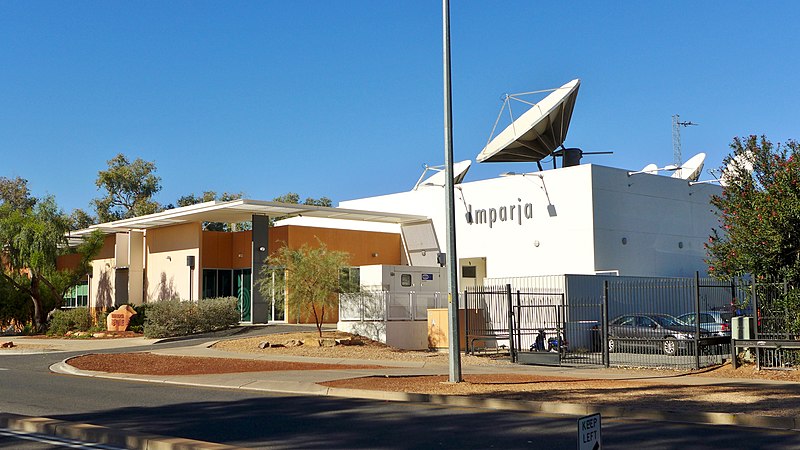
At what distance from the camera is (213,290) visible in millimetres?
42688

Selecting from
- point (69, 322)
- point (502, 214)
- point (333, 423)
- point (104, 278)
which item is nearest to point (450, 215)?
point (333, 423)

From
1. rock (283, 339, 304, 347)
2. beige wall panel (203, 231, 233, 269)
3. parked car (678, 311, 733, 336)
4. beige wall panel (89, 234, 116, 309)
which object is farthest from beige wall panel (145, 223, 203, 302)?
parked car (678, 311, 733, 336)

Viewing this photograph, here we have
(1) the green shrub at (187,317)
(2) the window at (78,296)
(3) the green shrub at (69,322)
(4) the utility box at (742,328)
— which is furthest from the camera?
(2) the window at (78,296)

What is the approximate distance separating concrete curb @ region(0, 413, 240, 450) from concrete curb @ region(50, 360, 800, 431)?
5.99 m

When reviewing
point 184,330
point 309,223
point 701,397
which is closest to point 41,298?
point 184,330

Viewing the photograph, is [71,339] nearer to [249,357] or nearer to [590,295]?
[249,357]

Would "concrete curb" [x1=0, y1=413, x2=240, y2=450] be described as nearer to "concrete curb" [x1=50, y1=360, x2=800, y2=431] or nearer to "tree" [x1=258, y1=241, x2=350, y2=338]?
"concrete curb" [x1=50, y1=360, x2=800, y2=431]

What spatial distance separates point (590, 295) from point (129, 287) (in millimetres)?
25914

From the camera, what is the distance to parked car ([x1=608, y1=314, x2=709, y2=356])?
2428cm

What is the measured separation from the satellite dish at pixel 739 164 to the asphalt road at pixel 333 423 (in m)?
10.9

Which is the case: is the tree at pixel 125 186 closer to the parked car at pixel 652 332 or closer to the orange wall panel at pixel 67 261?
the orange wall panel at pixel 67 261

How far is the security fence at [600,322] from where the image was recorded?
74.8ft

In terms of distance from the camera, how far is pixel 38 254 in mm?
40062

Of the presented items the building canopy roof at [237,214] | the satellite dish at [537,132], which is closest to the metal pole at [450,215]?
the satellite dish at [537,132]
